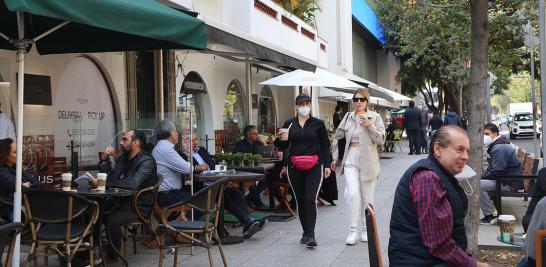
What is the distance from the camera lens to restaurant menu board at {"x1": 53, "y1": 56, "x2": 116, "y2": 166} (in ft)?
28.6

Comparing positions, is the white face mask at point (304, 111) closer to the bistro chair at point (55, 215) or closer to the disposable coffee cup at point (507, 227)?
the disposable coffee cup at point (507, 227)

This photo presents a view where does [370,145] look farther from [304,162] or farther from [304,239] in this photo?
[304,239]

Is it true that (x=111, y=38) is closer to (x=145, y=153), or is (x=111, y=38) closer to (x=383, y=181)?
(x=145, y=153)

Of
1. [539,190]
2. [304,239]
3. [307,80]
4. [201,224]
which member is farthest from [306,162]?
[307,80]

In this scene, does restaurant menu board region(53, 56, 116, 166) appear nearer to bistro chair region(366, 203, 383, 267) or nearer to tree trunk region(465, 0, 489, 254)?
tree trunk region(465, 0, 489, 254)

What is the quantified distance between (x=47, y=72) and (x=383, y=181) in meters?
8.70

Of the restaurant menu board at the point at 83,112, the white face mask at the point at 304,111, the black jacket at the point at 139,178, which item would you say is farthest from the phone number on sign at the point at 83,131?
the white face mask at the point at 304,111

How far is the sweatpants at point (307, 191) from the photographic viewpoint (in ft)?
25.3

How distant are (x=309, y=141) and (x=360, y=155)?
64cm

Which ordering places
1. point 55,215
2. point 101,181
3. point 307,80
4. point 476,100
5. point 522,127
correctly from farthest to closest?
point 522,127 < point 307,80 < point 476,100 < point 101,181 < point 55,215

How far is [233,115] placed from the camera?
16719 mm

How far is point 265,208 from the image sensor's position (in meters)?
11.0

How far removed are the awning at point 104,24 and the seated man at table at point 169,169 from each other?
3.87 ft

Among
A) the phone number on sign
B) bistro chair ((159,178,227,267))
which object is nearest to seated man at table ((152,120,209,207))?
bistro chair ((159,178,227,267))
